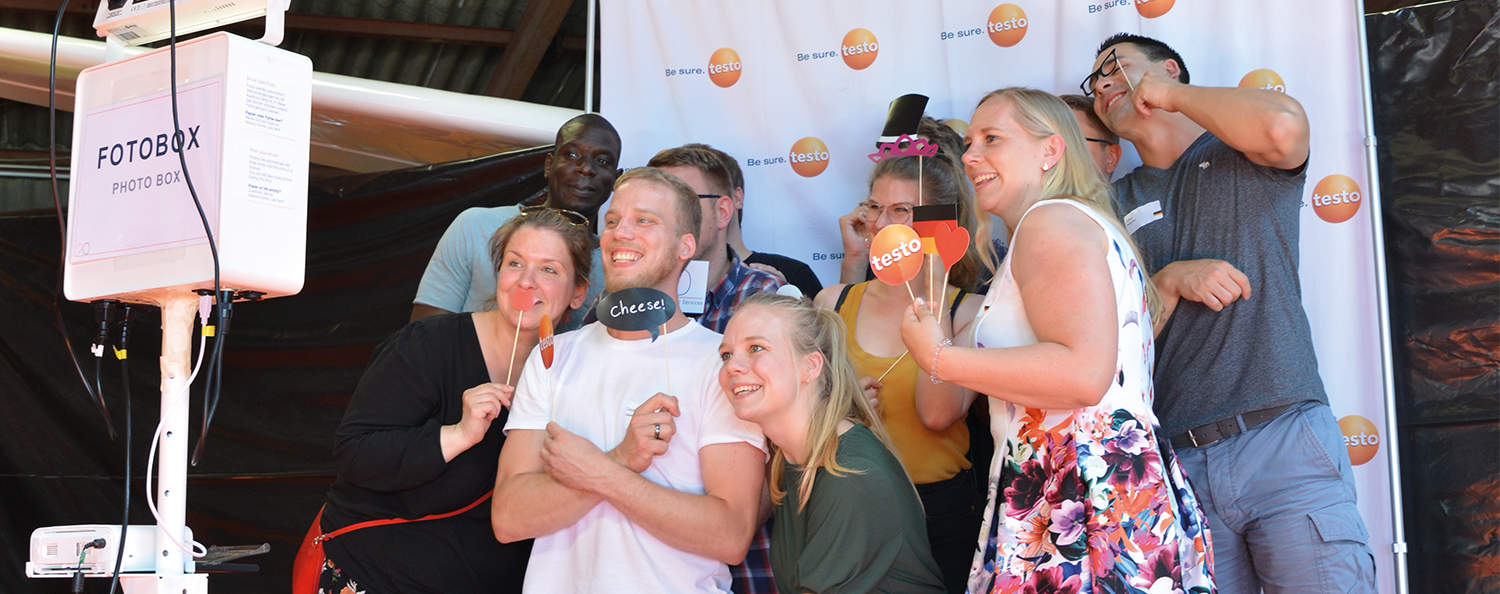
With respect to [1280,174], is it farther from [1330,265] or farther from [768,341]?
[768,341]

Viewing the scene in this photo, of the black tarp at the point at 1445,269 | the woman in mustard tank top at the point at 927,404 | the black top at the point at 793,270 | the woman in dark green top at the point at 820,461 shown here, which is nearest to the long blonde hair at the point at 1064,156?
the woman in mustard tank top at the point at 927,404

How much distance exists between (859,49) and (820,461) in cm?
168

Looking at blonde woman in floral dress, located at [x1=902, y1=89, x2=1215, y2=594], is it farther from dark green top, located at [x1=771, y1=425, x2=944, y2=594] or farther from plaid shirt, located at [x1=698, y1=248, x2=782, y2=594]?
plaid shirt, located at [x1=698, y1=248, x2=782, y2=594]

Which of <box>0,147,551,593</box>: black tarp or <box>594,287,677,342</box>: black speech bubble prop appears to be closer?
<box>594,287,677,342</box>: black speech bubble prop

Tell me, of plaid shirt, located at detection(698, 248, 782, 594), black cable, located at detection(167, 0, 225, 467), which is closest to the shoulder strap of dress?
plaid shirt, located at detection(698, 248, 782, 594)

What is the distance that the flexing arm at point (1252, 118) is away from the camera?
2.21 meters

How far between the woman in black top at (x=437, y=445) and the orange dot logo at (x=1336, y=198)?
1920 millimetres

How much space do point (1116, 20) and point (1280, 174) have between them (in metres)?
0.82

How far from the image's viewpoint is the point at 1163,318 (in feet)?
7.13

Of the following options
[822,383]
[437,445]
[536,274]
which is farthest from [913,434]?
[437,445]

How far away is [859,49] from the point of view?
10.7ft

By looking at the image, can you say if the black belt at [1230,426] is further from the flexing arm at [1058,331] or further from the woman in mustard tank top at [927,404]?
the flexing arm at [1058,331]

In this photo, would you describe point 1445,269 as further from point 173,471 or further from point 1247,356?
point 173,471

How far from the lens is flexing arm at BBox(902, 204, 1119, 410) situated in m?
1.65
